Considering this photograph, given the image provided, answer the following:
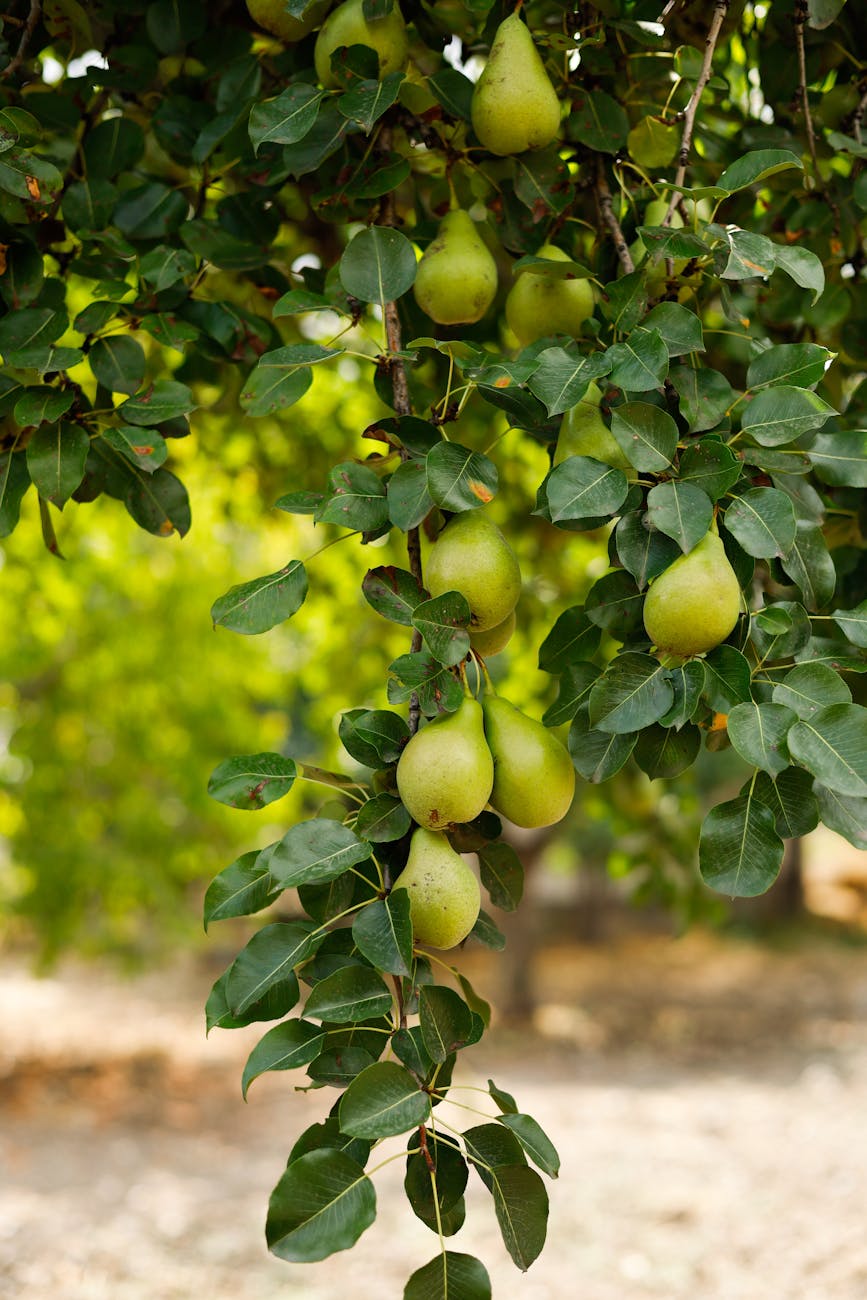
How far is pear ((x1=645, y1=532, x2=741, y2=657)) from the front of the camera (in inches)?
40.0

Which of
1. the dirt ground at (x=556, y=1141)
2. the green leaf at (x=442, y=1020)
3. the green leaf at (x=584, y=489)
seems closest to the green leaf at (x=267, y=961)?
the green leaf at (x=442, y=1020)

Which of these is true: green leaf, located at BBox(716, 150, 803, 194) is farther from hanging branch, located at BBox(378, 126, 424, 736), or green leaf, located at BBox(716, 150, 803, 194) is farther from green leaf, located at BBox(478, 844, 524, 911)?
green leaf, located at BBox(478, 844, 524, 911)

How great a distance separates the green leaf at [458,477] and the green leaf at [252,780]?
302 mm

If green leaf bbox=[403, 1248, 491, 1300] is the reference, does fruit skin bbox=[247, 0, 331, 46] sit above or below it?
above

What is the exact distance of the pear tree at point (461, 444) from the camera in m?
1.02

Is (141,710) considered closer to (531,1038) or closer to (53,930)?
(53,930)

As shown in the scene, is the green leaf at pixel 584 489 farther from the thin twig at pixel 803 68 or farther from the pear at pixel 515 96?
the thin twig at pixel 803 68

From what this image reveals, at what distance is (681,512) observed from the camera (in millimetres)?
1036

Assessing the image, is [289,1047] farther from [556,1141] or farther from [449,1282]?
[556,1141]

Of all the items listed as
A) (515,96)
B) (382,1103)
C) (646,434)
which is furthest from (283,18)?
(382,1103)

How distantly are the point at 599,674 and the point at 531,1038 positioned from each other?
8.76 m

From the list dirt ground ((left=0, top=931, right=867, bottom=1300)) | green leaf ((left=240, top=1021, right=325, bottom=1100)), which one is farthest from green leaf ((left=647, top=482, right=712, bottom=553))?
dirt ground ((left=0, top=931, right=867, bottom=1300))

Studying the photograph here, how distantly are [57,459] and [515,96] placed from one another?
648 mm

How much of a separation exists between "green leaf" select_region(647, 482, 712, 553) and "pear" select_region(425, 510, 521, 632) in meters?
0.16
